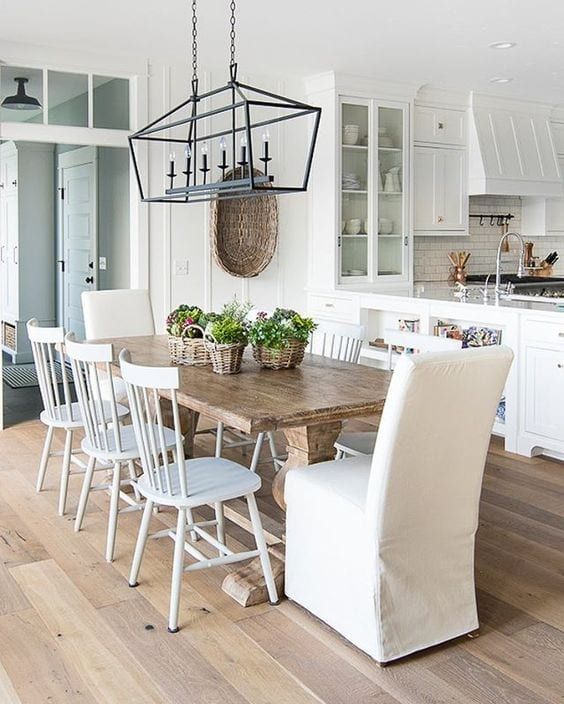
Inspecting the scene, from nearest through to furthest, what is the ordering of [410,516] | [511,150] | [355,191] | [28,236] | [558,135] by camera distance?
[410,516] → [355,191] → [511,150] → [558,135] → [28,236]

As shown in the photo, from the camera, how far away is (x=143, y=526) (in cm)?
299

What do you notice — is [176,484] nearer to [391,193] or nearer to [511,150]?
[391,193]

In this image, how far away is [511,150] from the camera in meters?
7.35

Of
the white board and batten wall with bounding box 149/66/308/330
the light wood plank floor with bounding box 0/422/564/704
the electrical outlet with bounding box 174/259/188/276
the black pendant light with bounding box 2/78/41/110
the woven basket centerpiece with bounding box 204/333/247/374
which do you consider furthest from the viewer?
the electrical outlet with bounding box 174/259/188/276

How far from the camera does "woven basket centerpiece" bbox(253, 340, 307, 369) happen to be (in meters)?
3.53

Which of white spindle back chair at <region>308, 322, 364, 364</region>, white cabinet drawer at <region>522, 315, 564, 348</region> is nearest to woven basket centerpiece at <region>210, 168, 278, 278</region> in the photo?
white spindle back chair at <region>308, 322, 364, 364</region>

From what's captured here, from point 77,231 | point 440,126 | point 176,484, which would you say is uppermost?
point 440,126

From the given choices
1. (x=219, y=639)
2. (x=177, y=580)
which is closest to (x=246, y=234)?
(x=177, y=580)

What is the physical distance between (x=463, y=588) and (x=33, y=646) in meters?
1.41

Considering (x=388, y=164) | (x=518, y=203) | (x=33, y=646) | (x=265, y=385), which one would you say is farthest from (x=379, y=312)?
(x=33, y=646)

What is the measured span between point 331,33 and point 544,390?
2.60m

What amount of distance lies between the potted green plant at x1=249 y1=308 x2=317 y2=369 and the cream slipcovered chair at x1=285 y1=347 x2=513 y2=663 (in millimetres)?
859

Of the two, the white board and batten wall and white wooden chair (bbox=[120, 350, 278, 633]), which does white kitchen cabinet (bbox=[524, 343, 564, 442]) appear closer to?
white wooden chair (bbox=[120, 350, 278, 633])

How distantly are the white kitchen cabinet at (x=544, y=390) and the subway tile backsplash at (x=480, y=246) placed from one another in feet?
8.60
